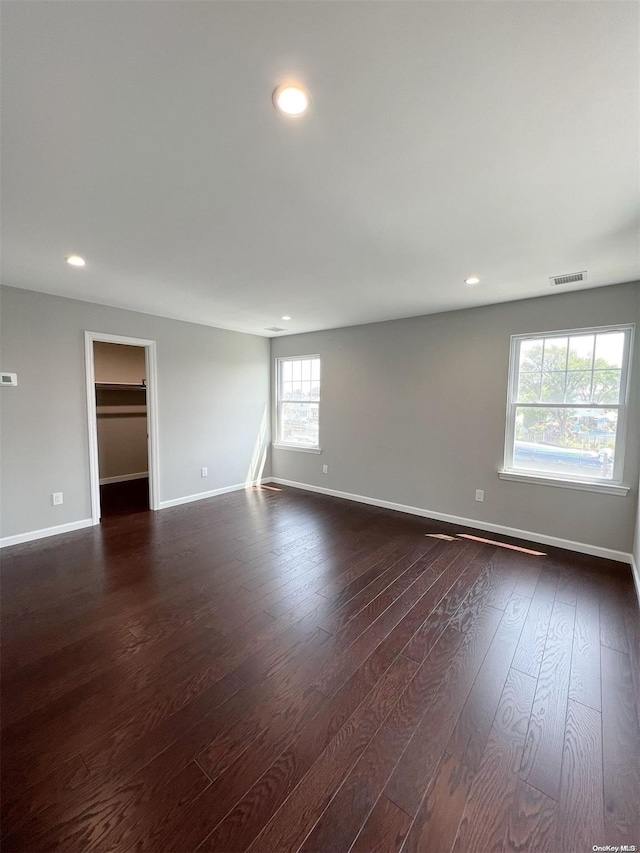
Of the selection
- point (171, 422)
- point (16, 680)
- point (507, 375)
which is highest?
point (507, 375)

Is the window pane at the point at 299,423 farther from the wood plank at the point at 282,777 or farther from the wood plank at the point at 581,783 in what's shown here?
the wood plank at the point at 581,783

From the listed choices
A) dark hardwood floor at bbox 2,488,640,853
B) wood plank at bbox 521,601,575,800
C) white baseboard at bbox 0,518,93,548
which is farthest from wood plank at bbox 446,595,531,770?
white baseboard at bbox 0,518,93,548

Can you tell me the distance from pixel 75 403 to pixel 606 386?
5.51m

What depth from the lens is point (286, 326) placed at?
4.96m

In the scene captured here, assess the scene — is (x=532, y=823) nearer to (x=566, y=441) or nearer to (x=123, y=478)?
(x=566, y=441)

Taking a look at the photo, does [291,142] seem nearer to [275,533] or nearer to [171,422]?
[275,533]

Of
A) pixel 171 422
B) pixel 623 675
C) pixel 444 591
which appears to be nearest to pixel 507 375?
pixel 444 591

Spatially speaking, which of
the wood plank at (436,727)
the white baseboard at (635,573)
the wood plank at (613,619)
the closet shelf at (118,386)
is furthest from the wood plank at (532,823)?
Result: the closet shelf at (118,386)

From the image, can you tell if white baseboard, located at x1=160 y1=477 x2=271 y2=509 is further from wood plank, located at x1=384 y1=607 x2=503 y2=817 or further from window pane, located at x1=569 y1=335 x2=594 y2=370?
window pane, located at x1=569 y1=335 x2=594 y2=370

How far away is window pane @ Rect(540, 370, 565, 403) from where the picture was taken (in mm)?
3363

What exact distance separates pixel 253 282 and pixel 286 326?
1.87 metres

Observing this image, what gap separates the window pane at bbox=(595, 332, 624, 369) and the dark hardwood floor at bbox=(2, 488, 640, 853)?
187 cm

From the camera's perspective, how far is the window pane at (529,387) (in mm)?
3504

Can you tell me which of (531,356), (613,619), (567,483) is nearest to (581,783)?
(613,619)
